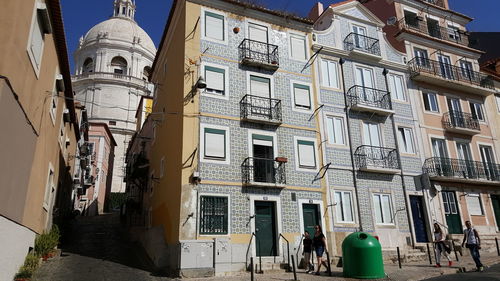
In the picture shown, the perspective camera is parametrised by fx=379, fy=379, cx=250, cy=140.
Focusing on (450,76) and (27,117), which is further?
(450,76)

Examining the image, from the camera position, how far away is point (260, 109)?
17.5 m

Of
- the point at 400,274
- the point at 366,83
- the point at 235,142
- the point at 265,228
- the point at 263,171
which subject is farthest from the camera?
the point at 366,83

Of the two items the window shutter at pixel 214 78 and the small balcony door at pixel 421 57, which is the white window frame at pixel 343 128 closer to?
the window shutter at pixel 214 78

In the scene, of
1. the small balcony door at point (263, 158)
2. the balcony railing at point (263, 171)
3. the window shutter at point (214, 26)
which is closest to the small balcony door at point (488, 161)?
the balcony railing at point (263, 171)

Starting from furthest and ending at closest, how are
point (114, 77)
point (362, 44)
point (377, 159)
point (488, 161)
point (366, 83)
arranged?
point (114, 77), point (488, 161), point (362, 44), point (366, 83), point (377, 159)

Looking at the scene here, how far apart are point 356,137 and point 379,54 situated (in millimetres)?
5737

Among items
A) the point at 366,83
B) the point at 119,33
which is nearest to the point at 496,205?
the point at 366,83

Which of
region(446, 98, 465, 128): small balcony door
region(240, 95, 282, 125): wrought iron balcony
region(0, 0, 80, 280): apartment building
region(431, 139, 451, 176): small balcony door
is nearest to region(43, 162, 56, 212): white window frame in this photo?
region(0, 0, 80, 280): apartment building

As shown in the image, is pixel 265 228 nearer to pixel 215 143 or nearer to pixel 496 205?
pixel 215 143

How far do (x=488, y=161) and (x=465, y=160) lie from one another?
2710 millimetres

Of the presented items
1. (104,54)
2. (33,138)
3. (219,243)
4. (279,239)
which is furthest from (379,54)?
(104,54)

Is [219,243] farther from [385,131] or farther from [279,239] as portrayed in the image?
[385,131]

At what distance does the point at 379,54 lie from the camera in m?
21.8

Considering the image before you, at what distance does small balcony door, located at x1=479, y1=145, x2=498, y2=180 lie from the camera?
22827mm
